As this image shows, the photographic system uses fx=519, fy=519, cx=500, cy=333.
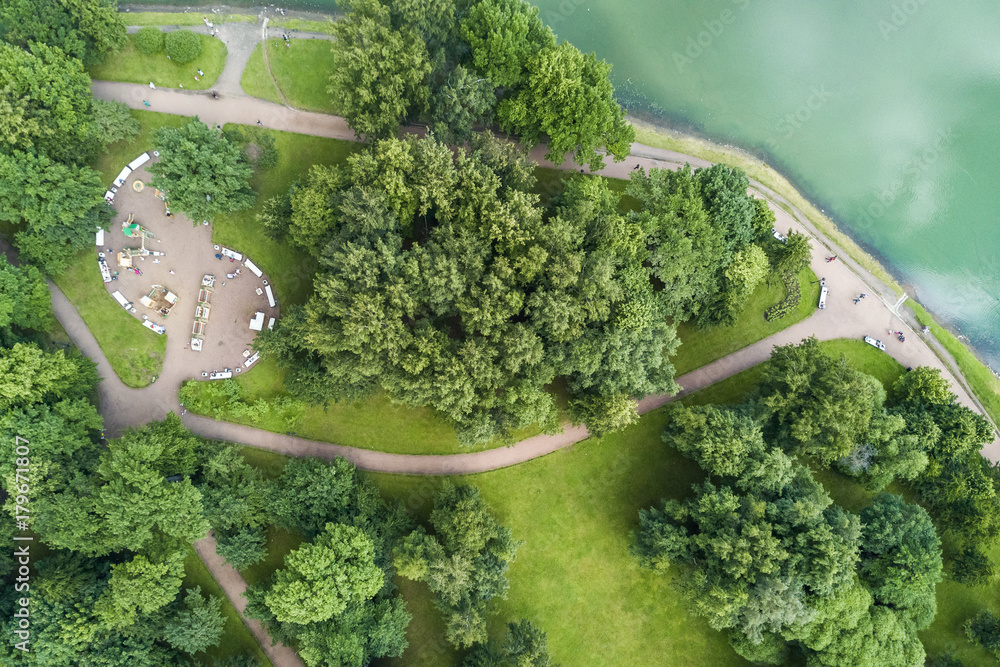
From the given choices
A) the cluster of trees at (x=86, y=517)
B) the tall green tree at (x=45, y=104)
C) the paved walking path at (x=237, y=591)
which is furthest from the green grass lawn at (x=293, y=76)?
the paved walking path at (x=237, y=591)

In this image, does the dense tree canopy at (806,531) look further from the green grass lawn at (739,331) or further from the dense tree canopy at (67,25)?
the dense tree canopy at (67,25)

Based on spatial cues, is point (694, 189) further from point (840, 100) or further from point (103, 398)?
point (103, 398)

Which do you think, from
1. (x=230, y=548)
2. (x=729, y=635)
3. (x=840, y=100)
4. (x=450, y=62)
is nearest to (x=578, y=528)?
(x=729, y=635)

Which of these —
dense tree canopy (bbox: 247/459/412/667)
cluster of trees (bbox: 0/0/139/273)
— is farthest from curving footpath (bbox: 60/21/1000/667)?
dense tree canopy (bbox: 247/459/412/667)

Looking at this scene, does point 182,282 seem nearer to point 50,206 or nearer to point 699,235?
point 50,206

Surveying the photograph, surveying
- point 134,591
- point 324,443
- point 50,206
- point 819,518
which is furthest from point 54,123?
point 819,518

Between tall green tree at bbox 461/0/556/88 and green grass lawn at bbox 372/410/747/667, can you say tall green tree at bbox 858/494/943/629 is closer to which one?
green grass lawn at bbox 372/410/747/667
